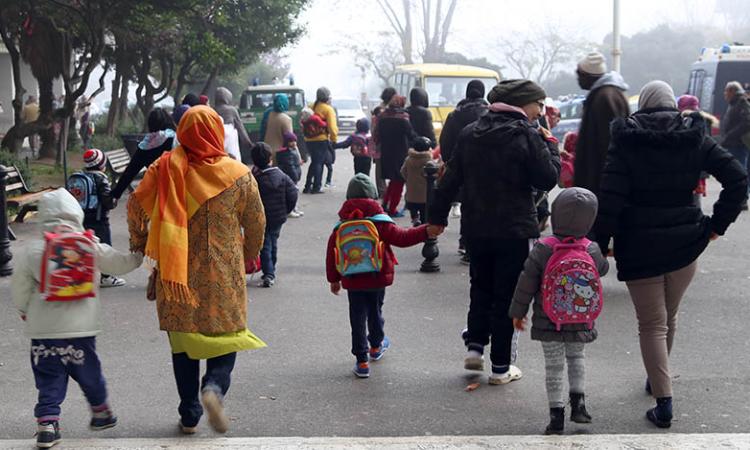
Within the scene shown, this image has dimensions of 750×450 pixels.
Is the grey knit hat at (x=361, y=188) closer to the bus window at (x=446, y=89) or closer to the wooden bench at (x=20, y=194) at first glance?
the wooden bench at (x=20, y=194)

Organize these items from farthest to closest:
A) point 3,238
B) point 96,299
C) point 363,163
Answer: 1. point 363,163
2. point 3,238
3. point 96,299

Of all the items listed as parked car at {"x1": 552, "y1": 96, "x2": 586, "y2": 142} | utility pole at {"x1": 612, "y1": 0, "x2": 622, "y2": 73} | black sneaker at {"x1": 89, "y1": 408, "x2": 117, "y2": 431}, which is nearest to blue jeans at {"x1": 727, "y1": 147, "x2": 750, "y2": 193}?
black sneaker at {"x1": 89, "y1": 408, "x2": 117, "y2": 431}

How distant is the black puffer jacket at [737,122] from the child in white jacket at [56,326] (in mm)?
11634

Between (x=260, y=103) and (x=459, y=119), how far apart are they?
1763 cm

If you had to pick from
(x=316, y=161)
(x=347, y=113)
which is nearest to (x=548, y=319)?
(x=316, y=161)

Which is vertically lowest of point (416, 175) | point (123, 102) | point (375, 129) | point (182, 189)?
point (123, 102)

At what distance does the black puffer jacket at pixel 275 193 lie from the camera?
9461 millimetres

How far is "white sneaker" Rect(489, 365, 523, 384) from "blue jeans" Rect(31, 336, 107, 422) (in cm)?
240

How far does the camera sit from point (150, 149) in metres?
8.98

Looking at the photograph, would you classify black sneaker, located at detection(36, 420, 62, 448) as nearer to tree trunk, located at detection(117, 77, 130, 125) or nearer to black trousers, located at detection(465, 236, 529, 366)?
black trousers, located at detection(465, 236, 529, 366)

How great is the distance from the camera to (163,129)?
928cm

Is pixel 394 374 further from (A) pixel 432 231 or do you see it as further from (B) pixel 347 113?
(B) pixel 347 113

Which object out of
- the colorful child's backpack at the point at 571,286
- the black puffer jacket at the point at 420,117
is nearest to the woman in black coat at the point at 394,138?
the black puffer jacket at the point at 420,117

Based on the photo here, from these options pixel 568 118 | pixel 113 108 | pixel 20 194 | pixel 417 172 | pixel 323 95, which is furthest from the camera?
pixel 568 118
